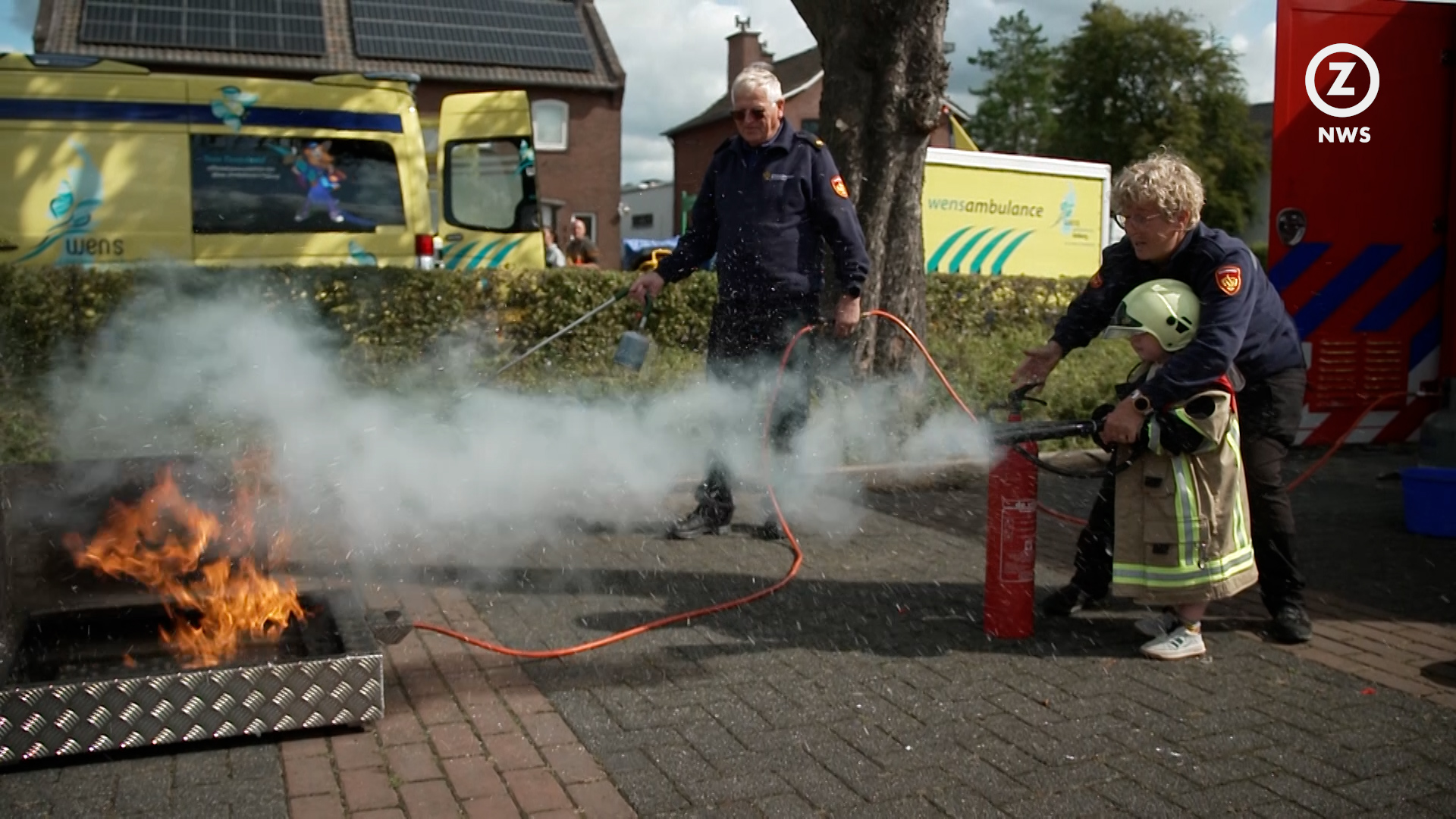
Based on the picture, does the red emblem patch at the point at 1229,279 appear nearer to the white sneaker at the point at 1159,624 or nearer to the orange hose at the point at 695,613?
the white sneaker at the point at 1159,624

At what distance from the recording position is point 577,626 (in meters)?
4.51

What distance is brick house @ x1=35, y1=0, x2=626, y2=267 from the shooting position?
84.0ft

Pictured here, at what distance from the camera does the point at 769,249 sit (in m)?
5.64

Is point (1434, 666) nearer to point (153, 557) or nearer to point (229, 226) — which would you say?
point (153, 557)

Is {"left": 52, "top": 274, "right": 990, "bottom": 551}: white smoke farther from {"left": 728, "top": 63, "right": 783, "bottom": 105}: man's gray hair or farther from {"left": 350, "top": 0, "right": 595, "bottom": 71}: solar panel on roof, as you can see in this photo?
{"left": 350, "top": 0, "right": 595, "bottom": 71}: solar panel on roof

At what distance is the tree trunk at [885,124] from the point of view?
7434 millimetres

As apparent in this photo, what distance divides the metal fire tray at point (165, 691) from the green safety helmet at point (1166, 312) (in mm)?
2642

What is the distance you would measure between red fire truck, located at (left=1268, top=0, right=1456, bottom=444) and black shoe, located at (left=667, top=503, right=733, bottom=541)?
374 centimetres

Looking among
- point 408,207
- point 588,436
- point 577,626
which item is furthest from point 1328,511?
point 408,207

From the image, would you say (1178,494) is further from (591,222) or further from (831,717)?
(591,222)

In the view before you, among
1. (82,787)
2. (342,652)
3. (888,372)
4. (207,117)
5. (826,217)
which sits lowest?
(82,787)

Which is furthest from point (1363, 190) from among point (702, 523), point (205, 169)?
point (205, 169)

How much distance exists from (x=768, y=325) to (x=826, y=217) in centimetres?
56

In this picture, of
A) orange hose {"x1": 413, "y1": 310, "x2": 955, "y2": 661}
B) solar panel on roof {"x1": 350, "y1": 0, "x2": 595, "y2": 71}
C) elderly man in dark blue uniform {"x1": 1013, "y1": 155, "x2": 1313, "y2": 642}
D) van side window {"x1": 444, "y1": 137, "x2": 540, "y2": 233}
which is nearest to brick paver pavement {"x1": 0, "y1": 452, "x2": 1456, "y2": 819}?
orange hose {"x1": 413, "y1": 310, "x2": 955, "y2": 661}
